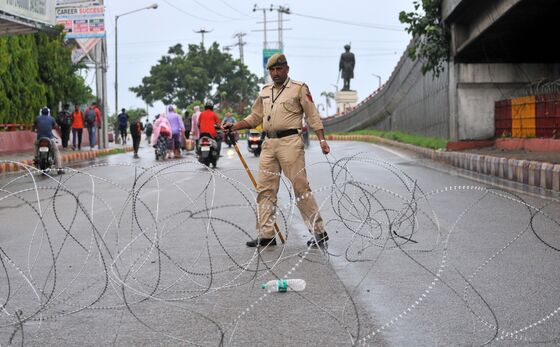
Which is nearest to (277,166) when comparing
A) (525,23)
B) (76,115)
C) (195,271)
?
(195,271)

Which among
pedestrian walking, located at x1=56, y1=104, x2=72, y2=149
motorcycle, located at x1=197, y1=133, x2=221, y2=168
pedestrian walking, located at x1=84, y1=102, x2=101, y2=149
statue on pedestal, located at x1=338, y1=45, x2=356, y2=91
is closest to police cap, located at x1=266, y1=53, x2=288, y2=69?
motorcycle, located at x1=197, y1=133, x2=221, y2=168

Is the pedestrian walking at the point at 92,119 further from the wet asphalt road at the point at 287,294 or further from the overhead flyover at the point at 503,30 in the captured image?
the wet asphalt road at the point at 287,294

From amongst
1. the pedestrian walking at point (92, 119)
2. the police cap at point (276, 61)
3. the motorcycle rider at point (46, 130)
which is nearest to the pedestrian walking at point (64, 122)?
the pedestrian walking at point (92, 119)

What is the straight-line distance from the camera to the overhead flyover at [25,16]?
2462 cm

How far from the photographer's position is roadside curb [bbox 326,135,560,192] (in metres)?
15.4

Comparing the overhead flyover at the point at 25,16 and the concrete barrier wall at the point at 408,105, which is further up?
the overhead flyover at the point at 25,16

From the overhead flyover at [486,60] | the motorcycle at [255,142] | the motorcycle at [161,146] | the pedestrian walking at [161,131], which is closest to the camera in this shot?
the overhead flyover at [486,60]

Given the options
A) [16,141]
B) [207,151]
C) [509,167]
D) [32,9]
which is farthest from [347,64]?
[509,167]

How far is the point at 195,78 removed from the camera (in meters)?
97.7

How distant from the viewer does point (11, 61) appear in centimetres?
3158

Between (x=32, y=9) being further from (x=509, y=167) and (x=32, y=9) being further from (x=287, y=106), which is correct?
(x=287, y=106)

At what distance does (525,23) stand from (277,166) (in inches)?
650

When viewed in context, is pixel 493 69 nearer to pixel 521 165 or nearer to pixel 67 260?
pixel 521 165

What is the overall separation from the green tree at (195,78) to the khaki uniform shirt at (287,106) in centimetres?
8818
